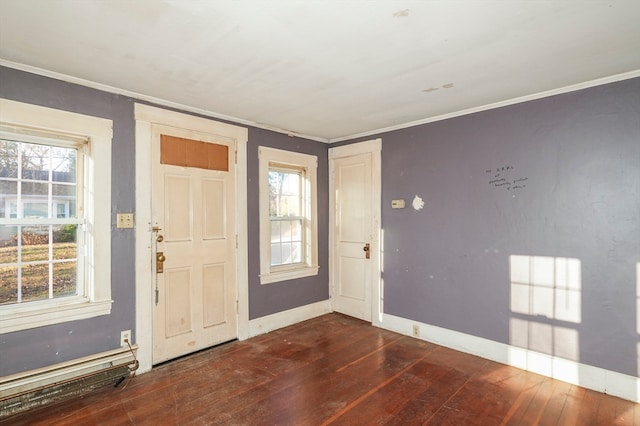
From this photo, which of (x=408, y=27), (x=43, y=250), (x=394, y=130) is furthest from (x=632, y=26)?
(x=43, y=250)

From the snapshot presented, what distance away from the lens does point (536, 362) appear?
2.99 metres

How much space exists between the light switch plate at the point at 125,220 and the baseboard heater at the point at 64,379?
108cm

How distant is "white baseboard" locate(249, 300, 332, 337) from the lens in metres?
3.92

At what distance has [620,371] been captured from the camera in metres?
2.60

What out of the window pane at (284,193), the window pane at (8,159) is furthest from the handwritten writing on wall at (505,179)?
the window pane at (8,159)

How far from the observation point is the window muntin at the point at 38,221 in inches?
97.8

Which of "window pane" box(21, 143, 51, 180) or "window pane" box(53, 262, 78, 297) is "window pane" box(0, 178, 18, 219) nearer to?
"window pane" box(21, 143, 51, 180)

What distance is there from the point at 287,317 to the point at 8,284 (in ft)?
9.09

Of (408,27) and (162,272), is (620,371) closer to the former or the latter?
(408,27)

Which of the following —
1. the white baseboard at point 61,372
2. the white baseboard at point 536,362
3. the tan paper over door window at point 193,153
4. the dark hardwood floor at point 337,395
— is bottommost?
the dark hardwood floor at point 337,395

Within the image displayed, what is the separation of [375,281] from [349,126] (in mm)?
2048

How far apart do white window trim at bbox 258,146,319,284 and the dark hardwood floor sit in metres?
1.01

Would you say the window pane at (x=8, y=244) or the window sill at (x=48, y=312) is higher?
the window pane at (x=8, y=244)

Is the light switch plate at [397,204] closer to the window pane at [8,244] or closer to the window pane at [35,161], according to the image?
the window pane at [35,161]
